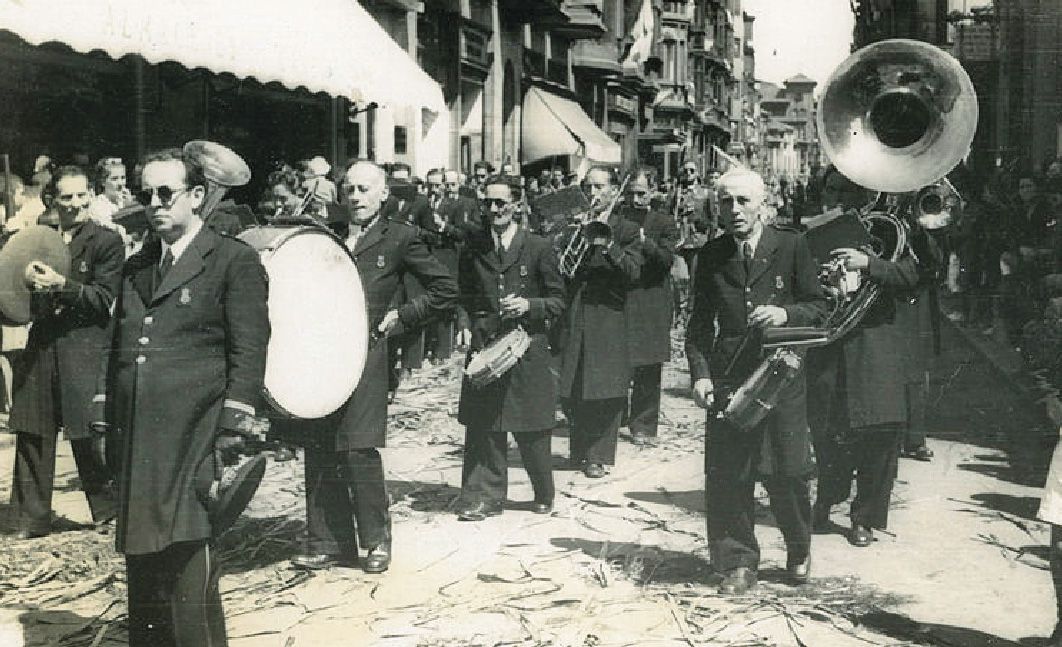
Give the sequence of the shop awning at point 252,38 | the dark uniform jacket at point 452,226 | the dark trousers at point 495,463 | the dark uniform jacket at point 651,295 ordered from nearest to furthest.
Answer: the dark trousers at point 495,463 < the shop awning at point 252,38 < the dark uniform jacket at point 651,295 < the dark uniform jacket at point 452,226

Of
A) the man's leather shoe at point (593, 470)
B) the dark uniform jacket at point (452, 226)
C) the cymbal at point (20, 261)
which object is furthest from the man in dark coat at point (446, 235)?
the cymbal at point (20, 261)

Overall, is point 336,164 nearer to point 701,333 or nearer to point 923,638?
point 701,333

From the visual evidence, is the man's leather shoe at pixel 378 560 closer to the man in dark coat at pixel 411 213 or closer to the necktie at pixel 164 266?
the necktie at pixel 164 266

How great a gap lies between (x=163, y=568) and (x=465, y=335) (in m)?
10.3

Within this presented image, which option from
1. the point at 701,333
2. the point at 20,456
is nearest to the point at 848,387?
the point at 701,333

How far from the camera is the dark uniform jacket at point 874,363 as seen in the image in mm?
7289

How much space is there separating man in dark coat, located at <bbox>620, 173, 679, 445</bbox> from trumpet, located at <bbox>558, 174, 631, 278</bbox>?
103 centimetres

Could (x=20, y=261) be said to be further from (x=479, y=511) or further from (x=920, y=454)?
(x=920, y=454)

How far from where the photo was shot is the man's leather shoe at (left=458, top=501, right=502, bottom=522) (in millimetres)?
7641

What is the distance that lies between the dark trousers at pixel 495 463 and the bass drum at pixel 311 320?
163cm

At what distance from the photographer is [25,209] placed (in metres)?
9.78

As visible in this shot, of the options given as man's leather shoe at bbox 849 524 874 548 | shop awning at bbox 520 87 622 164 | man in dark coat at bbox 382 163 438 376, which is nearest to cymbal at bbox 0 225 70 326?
man's leather shoe at bbox 849 524 874 548

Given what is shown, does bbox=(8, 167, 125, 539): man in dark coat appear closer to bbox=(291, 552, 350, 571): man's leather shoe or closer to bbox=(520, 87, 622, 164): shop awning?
bbox=(291, 552, 350, 571): man's leather shoe

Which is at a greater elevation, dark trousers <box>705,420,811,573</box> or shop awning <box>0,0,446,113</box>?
shop awning <box>0,0,446,113</box>
